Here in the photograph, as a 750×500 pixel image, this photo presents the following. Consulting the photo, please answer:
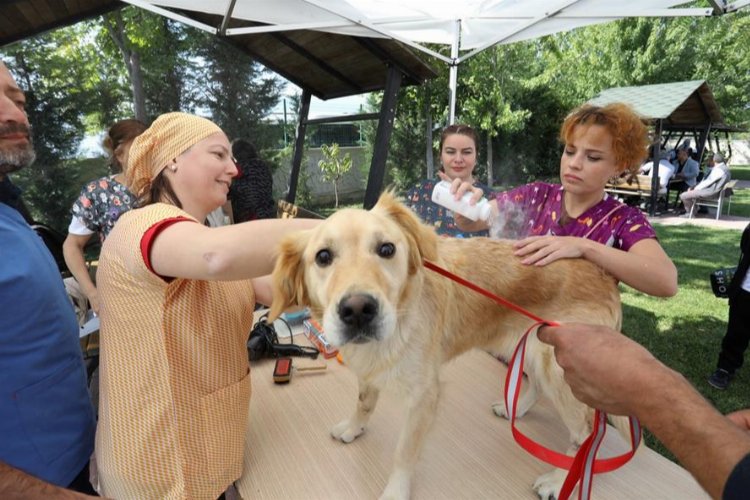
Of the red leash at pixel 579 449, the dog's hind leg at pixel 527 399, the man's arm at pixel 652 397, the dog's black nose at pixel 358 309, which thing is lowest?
the dog's hind leg at pixel 527 399

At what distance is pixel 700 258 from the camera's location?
25.4 feet

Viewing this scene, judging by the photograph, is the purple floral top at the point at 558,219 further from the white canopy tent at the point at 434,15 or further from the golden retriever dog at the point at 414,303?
the white canopy tent at the point at 434,15

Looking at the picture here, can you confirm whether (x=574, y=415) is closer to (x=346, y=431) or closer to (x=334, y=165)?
(x=346, y=431)

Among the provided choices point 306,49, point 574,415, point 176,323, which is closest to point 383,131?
point 306,49

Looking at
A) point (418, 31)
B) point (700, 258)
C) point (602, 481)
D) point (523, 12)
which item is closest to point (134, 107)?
point (418, 31)

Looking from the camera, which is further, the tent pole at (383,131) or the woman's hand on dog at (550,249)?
the tent pole at (383,131)

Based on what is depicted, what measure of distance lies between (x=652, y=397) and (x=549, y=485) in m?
0.83

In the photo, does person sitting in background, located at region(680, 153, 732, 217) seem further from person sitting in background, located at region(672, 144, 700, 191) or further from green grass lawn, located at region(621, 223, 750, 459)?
green grass lawn, located at region(621, 223, 750, 459)

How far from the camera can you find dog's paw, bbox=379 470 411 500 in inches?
57.7

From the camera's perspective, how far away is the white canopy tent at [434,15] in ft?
12.2

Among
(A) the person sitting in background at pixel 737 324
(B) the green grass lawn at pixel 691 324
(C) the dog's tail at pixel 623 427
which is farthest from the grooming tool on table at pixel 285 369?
(A) the person sitting in background at pixel 737 324

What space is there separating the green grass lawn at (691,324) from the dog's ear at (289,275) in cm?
341

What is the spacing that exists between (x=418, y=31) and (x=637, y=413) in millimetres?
5262

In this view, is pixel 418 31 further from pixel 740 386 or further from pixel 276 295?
pixel 740 386
